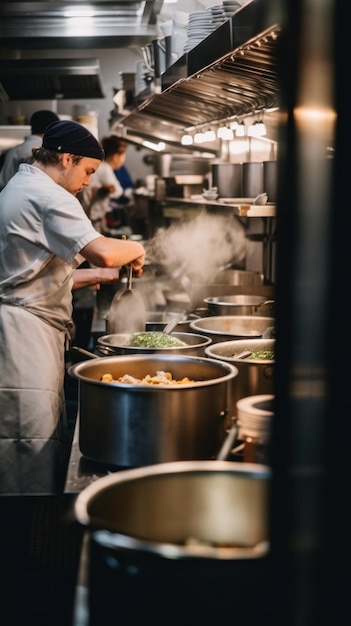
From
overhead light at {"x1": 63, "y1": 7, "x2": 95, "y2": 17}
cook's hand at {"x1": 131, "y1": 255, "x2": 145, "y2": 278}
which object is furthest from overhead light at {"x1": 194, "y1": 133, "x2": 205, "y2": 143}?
overhead light at {"x1": 63, "y1": 7, "x2": 95, "y2": 17}

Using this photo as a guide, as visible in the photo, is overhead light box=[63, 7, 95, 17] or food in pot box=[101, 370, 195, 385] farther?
overhead light box=[63, 7, 95, 17]

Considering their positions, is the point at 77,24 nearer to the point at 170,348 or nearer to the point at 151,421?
the point at 170,348

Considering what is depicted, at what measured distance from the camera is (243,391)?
2684mm

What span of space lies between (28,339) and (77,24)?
4286 millimetres

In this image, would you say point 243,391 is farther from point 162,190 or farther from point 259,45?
point 162,190

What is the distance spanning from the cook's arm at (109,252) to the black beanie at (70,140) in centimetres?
45

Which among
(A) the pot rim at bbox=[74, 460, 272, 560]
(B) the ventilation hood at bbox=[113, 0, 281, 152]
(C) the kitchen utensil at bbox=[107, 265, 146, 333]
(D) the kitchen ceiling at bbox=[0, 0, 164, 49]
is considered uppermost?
(D) the kitchen ceiling at bbox=[0, 0, 164, 49]

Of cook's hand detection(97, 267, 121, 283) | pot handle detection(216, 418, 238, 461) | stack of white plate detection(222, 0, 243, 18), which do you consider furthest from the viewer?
cook's hand detection(97, 267, 121, 283)

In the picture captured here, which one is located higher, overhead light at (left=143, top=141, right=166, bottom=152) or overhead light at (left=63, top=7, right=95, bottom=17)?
overhead light at (left=63, top=7, right=95, bottom=17)

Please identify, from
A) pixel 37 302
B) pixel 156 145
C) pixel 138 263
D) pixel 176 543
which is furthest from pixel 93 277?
pixel 156 145

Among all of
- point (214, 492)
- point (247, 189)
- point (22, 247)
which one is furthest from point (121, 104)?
point (214, 492)

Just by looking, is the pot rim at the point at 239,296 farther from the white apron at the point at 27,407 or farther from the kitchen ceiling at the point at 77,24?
the kitchen ceiling at the point at 77,24

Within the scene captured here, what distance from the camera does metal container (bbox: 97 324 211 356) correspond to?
10.2ft

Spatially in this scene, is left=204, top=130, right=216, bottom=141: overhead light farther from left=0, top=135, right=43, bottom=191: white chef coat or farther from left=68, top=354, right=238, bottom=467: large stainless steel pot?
left=68, top=354, right=238, bottom=467: large stainless steel pot
